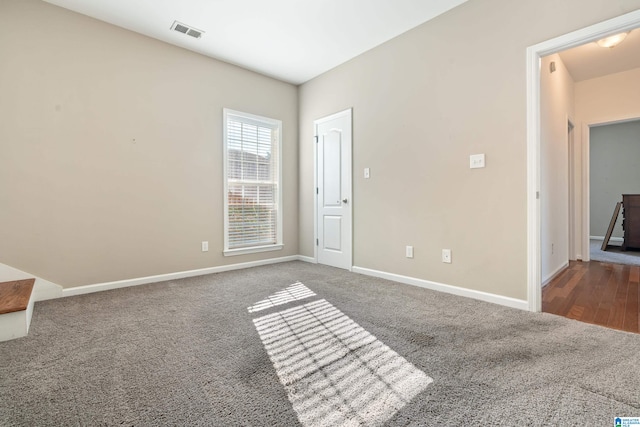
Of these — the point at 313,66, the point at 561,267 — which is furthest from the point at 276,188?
the point at 561,267

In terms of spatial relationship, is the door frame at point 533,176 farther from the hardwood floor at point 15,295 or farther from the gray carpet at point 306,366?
the hardwood floor at point 15,295

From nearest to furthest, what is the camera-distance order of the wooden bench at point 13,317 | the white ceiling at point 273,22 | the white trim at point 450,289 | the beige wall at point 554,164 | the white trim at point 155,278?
the wooden bench at point 13,317 → the white trim at point 450,289 → the white ceiling at point 273,22 → the white trim at point 155,278 → the beige wall at point 554,164

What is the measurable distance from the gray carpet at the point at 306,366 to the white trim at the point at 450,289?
0.13 metres

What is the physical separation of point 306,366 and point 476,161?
91.2 inches

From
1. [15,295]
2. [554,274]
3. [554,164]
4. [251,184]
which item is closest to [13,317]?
[15,295]

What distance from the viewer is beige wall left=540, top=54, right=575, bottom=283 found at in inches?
127

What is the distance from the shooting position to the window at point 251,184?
407cm

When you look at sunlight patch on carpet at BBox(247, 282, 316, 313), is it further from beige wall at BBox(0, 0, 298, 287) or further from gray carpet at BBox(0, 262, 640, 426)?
beige wall at BBox(0, 0, 298, 287)

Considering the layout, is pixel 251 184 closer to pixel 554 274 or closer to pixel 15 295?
pixel 15 295

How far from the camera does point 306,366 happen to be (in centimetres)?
161

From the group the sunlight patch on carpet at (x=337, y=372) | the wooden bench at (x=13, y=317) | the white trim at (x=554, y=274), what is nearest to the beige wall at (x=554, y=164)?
the white trim at (x=554, y=274)

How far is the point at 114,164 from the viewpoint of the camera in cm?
318

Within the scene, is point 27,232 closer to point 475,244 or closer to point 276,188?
point 276,188

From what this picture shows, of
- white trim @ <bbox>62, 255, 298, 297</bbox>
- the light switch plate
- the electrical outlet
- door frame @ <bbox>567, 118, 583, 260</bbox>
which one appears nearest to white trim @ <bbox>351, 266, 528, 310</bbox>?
the electrical outlet
